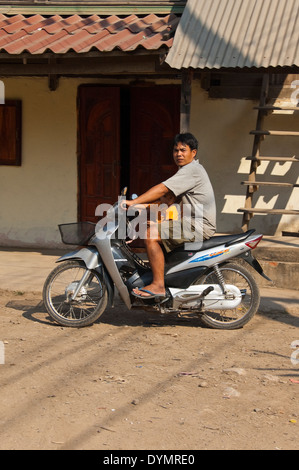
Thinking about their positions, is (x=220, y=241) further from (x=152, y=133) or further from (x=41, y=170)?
(x=41, y=170)

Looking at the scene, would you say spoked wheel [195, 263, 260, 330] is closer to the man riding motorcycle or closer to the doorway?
the man riding motorcycle

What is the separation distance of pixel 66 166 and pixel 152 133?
1411 mm

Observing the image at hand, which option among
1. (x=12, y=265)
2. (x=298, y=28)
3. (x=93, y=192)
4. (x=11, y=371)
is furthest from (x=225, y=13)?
(x=11, y=371)

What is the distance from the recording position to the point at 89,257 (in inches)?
260

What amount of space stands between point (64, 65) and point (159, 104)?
1.63 m

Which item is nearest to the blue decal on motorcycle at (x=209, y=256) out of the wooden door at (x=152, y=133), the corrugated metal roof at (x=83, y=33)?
the corrugated metal roof at (x=83, y=33)

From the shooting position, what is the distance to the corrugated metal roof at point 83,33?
8.73m

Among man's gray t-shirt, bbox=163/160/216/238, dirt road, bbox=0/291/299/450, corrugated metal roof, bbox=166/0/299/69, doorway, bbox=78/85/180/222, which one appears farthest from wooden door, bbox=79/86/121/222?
man's gray t-shirt, bbox=163/160/216/238

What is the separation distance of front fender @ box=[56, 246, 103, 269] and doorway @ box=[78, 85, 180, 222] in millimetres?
4057

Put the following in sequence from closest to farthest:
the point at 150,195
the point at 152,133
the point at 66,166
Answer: the point at 150,195
the point at 152,133
the point at 66,166

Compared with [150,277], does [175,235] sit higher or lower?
higher

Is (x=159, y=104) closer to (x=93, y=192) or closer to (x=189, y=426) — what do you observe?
(x=93, y=192)

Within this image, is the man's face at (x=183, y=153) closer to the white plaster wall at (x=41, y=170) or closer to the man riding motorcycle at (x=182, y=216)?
the man riding motorcycle at (x=182, y=216)

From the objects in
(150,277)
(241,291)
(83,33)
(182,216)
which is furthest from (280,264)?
(83,33)
